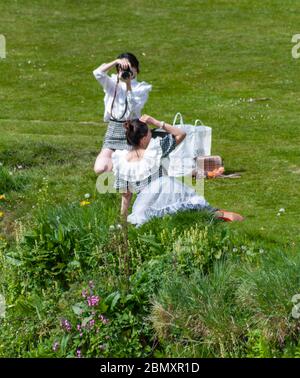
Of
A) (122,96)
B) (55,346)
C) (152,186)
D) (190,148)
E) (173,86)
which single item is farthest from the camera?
(173,86)

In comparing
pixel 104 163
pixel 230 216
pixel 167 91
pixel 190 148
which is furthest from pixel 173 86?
pixel 230 216

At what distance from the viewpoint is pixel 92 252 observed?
9672mm

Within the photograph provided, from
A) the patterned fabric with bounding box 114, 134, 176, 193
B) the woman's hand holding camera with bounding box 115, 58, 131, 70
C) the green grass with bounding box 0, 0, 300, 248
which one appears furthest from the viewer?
the green grass with bounding box 0, 0, 300, 248

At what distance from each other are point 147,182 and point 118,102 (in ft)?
5.58

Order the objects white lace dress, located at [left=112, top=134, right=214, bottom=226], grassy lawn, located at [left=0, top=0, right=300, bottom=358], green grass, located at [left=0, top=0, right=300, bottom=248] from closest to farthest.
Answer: white lace dress, located at [left=112, top=134, right=214, bottom=226] < grassy lawn, located at [left=0, top=0, right=300, bottom=358] < green grass, located at [left=0, top=0, right=300, bottom=248]

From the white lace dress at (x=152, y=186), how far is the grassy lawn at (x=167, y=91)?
1.33ft

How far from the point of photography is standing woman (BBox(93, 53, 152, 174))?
40.8ft

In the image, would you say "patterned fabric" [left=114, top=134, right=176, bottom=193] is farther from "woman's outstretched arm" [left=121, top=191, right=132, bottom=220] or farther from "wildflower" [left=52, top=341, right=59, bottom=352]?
"wildflower" [left=52, top=341, right=59, bottom=352]

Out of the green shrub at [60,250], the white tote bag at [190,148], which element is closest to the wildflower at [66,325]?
the green shrub at [60,250]

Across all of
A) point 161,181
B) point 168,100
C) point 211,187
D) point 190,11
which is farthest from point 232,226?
point 190,11

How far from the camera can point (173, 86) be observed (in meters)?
24.2

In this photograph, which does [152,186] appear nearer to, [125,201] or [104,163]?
[125,201]

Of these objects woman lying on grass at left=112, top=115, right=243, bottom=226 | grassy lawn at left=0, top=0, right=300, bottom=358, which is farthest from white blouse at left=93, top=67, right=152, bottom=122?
woman lying on grass at left=112, top=115, right=243, bottom=226

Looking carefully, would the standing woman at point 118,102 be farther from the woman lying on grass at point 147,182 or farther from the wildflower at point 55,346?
the wildflower at point 55,346
